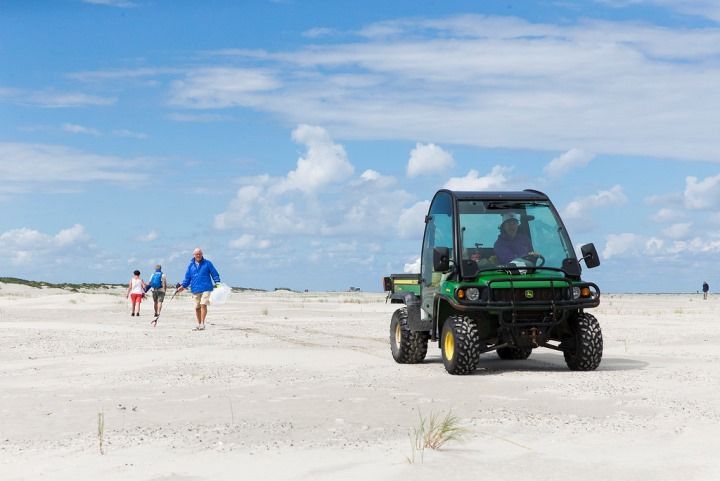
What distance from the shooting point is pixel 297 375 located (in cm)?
1396

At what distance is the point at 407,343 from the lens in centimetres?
1569

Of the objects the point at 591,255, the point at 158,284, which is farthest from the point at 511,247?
the point at 158,284

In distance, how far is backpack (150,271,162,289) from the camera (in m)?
31.6

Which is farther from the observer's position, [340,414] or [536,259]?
[536,259]

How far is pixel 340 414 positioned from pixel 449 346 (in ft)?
13.9

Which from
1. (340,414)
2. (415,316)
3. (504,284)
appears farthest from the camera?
(415,316)

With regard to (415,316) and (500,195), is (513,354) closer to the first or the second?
(415,316)

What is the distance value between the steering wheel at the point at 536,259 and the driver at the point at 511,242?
0.11 feet

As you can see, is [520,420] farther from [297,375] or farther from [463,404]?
[297,375]

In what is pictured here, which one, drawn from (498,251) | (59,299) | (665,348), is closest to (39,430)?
(498,251)

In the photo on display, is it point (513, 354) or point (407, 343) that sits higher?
point (407, 343)

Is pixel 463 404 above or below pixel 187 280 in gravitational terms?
below

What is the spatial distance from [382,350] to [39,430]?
34.8ft

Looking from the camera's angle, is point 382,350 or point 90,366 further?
point 382,350
